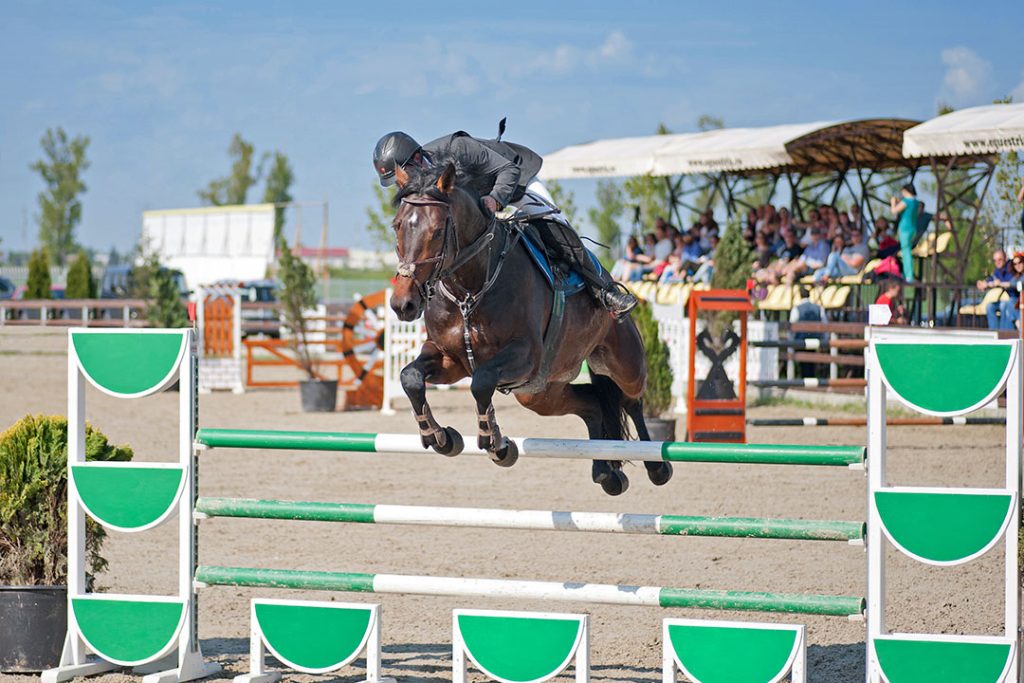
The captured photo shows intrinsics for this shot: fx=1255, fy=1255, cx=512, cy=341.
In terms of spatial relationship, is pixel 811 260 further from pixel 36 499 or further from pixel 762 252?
pixel 36 499

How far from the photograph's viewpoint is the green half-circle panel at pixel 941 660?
12.9 ft

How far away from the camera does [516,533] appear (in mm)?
8133

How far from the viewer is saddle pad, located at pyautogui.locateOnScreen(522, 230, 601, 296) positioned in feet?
16.9

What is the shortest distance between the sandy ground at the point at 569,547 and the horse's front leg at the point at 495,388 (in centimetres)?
105

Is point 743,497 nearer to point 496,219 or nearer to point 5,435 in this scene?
point 496,219

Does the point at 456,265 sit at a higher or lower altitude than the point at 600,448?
higher

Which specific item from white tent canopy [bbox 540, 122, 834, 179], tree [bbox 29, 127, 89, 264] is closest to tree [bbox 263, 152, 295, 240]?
tree [bbox 29, 127, 89, 264]

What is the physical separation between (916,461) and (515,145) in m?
6.66

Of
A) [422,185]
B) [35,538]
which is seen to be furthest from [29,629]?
[422,185]

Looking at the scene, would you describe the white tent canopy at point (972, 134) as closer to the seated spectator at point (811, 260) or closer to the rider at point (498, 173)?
the seated spectator at point (811, 260)

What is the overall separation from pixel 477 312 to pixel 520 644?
4.03ft

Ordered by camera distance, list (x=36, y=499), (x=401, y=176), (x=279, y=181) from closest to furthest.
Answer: (x=401, y=176) → (x=36, y=499) → (x=279, y=181)

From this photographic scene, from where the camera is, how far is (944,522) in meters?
3.95

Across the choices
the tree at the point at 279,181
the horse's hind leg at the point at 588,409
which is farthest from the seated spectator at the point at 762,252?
the tree at the point at 279,181
